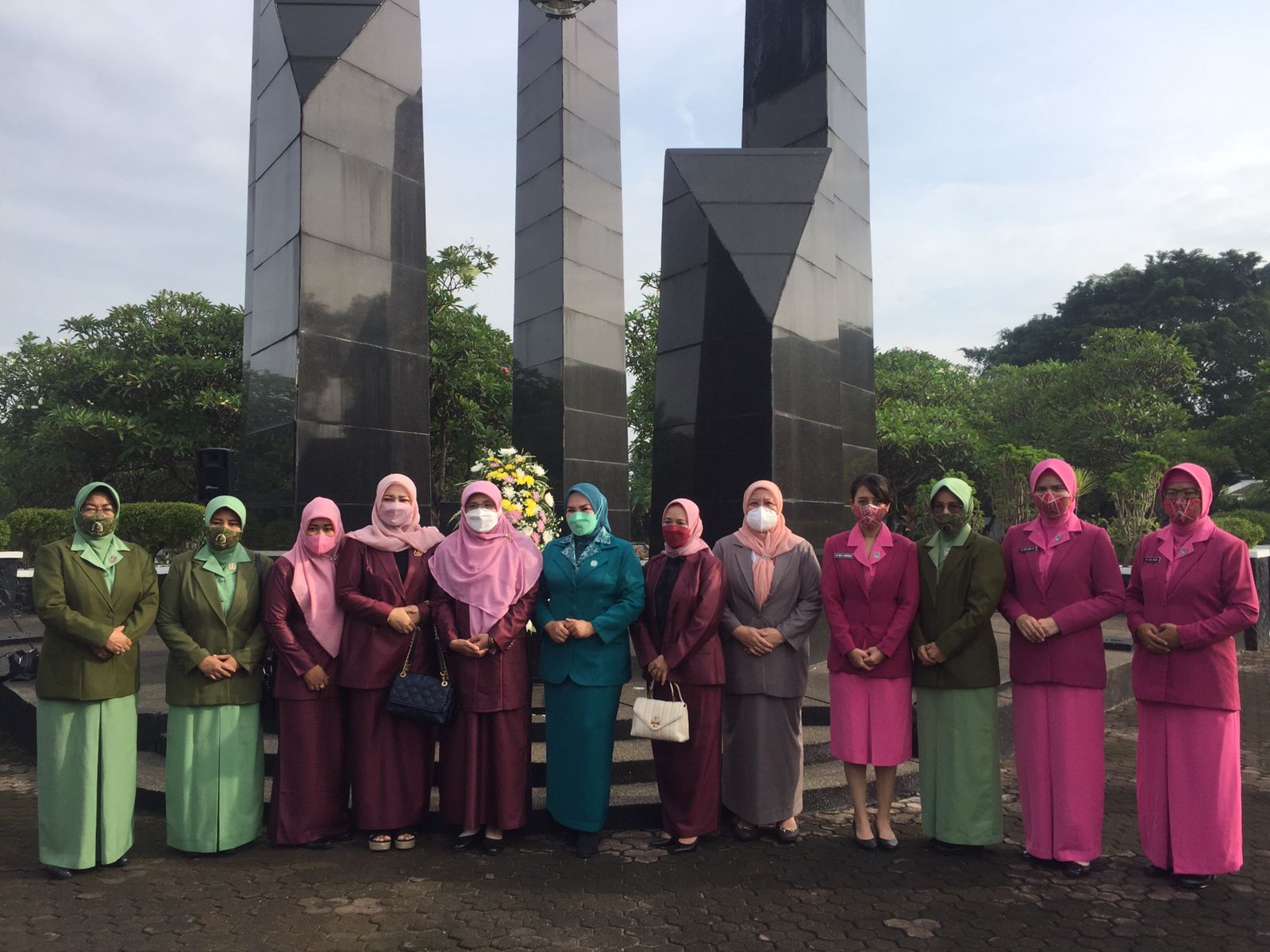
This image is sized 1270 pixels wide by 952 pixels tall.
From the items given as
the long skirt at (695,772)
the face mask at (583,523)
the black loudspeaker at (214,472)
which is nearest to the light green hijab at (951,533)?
the long skirt at (695,772)

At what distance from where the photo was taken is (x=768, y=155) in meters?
7.20

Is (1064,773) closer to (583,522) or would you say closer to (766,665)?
(766,665)

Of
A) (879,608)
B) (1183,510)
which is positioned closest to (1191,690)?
(1183,510)

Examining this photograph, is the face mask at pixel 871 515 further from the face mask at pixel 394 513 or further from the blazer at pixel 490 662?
the face mask at pixel 394 513

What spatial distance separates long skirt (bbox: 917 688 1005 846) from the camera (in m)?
3.86

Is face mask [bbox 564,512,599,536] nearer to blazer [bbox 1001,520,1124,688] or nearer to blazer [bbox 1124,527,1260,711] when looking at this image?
blazer [bbox 1001,520,1124,688]

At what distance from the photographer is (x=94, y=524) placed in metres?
3.75

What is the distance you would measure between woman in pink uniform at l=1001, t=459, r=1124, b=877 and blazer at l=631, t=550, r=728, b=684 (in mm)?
1276

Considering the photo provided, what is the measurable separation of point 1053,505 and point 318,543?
3186 millimetres

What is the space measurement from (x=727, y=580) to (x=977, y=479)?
2172 cm

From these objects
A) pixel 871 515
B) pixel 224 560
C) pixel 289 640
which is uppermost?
pixel 871 515

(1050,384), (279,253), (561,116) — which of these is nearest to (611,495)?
(561,116)

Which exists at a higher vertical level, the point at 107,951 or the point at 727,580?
the point at 727,580

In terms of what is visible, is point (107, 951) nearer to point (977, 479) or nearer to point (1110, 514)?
point (977, 479)
